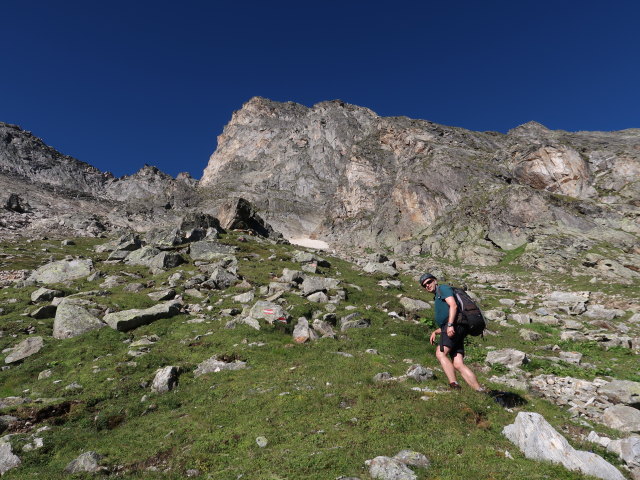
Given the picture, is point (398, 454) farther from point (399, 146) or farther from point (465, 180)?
point (399, 146)

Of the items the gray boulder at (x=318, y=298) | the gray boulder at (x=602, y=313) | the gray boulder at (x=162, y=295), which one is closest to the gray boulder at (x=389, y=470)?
the gray boulder at (x=318, y=298)

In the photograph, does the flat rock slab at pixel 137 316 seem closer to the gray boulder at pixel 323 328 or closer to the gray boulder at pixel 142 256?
Answer: the gray boulder at pixel 323 328

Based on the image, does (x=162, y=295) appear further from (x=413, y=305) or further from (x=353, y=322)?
(x=413, y=305)

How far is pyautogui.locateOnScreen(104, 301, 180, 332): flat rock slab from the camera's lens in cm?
1878

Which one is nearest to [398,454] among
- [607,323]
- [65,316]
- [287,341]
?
[287,341]

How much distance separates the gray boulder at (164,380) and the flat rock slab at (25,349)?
7.51 meters

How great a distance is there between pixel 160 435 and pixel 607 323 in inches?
1036

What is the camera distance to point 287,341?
55.6ft

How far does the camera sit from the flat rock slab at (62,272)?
2983cm

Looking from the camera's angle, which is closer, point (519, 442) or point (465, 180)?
point (519, 442)

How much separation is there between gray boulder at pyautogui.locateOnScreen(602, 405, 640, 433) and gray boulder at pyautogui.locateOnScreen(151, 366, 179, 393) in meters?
14.1

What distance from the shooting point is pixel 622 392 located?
1083cm

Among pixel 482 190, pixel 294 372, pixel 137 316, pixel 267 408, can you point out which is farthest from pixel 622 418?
pixel 482 190

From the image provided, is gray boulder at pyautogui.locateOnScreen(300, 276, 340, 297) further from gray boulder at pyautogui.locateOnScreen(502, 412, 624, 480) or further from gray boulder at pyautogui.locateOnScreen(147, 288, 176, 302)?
gray boulder at pyautogui.locateOnScreen(502, 412, 624, 480)
